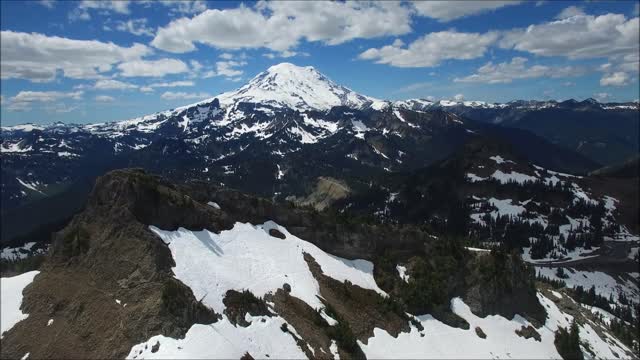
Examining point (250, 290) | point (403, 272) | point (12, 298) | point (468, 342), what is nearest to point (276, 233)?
point (250, 290)

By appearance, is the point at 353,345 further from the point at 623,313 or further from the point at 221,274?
the point at 623,313

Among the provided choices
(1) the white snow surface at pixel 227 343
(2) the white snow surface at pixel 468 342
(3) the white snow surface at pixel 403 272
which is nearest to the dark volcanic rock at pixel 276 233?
(1) the white snow surface at pixel 227 343

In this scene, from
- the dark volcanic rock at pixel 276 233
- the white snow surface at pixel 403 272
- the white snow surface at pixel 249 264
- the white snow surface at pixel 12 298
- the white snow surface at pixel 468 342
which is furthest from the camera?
the white snow surface at pixel 403 272

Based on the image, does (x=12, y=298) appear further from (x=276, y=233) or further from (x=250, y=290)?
(x=276, y=233)

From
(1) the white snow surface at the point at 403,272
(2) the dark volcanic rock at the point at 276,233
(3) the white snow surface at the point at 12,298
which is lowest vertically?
(1) the white snow surface at the point at 403,272

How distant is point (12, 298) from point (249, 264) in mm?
30588

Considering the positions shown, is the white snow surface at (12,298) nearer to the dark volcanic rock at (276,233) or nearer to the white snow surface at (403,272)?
the dark volcanic rock at (276,233)

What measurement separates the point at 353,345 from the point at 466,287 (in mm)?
35887

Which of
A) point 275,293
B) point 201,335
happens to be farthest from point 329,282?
point 201,335

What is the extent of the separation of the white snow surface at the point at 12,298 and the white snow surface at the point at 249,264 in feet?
56.7

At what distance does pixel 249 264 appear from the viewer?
71562mm

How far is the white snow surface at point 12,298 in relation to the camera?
2109 inches

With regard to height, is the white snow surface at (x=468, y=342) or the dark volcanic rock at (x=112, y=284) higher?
the dark volcanic rock at (x=112, y=284)

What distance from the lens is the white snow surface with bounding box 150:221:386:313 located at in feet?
205
